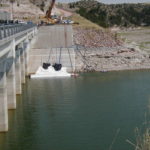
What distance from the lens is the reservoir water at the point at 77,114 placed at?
59.7 ft

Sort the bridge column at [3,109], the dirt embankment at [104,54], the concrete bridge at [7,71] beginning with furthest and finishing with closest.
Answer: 1. the dirt embankment at [104,54]
2. the concrete bridge at [7,71]
3. the bridge column at [3,109]

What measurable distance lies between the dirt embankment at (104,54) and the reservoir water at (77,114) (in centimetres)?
790

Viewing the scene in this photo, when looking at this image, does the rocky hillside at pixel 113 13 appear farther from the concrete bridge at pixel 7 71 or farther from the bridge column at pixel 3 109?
the bridge column at pixel 3 109

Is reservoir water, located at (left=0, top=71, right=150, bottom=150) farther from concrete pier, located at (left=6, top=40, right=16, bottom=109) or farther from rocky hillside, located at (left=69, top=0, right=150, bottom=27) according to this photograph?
rocky hillside, located at (left=69, top=0, right=150, bottom=27)

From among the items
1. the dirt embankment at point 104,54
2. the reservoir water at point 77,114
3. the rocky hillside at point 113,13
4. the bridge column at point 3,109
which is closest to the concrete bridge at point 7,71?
the bridge column at point 3,109

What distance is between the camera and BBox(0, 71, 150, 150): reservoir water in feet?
59.7

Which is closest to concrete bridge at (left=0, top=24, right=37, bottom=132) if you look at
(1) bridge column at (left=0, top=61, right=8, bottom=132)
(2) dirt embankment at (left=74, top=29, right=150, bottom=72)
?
(1) bridge column at (left=0, top=61, right=8, bottom=132)

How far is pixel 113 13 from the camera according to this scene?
10006 cm

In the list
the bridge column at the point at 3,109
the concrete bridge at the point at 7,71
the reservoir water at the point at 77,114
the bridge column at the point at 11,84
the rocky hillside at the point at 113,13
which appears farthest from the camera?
the rocky hillside at the point at 113,13

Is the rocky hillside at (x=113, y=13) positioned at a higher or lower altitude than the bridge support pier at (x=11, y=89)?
higher

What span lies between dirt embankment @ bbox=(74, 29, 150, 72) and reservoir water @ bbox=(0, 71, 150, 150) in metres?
7.90

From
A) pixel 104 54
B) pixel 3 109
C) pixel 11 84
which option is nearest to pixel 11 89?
pixel 11 84

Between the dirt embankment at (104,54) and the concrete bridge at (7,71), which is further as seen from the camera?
the dirt embankment at (104,54)

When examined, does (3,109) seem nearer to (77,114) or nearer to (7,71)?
(77,114)
